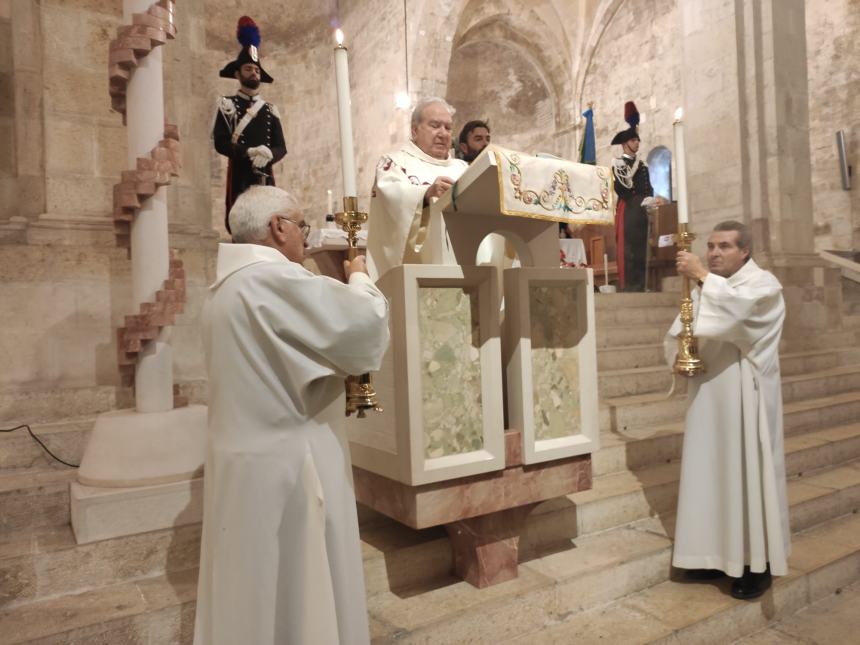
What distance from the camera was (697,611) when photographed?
3.02 metres

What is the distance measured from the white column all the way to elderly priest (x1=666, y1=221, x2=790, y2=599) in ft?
8.26

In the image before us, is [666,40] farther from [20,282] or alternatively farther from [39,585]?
[39,585]

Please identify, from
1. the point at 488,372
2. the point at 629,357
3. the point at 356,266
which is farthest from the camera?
the point at 629,357

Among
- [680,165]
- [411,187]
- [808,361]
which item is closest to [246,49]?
[411,187]

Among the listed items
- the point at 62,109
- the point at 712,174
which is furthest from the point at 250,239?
the point at 712,174

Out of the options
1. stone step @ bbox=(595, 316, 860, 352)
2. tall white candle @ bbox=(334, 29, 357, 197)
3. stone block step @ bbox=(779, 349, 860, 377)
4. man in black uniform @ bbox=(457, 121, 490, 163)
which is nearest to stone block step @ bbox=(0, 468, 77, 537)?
tall white candle @ bbox=(334, 29, 357, 197)

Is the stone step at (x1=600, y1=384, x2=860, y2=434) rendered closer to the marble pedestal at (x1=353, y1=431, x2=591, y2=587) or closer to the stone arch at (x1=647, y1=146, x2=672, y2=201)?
the marble pedestal at (x1=353, y1=431, x2=591, y2=587)

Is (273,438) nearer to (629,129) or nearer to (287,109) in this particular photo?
(629,129)

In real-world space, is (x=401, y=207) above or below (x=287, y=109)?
below

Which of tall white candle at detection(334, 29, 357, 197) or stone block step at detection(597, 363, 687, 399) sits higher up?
tall white candle at detection(334, 29, 357, 197)

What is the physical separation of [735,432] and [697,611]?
86cm

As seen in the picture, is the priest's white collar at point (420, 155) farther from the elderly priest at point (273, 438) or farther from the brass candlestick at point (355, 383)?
the elderly priest at point (273, 438)

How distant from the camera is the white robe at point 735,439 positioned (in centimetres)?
A: 309

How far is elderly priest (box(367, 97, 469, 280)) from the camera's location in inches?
107
